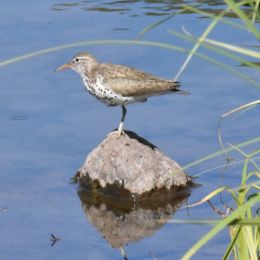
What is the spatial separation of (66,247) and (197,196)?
151cm

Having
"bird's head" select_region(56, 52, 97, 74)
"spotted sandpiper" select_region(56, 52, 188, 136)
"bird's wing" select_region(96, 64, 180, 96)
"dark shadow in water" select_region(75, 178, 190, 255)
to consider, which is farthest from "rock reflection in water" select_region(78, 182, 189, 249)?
"bird's head" select_region(56, 52, 97, 74)

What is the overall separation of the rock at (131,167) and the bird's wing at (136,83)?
522 millimetres

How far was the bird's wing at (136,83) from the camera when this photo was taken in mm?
9188

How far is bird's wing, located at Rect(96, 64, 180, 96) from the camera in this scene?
30.1 ft

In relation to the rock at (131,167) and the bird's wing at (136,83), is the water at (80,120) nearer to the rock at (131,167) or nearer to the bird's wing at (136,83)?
the rock at (131,167)

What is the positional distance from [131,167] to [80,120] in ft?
6.13

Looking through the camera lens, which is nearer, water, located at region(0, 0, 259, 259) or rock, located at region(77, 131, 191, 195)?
water, located at region(0, 0, 259, 259)

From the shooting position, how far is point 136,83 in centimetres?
926

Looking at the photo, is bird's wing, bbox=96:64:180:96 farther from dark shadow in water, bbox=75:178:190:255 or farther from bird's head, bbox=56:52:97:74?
dark shadow in water, bbox=75:178:190:255

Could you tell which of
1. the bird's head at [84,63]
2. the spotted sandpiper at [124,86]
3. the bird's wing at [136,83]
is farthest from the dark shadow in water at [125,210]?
the bird's head at [84,63]

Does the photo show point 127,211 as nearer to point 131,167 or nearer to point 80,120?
point 131,167

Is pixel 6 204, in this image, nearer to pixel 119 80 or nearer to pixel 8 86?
pixel 119 80

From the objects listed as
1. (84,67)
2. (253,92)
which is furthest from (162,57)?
(84,67)

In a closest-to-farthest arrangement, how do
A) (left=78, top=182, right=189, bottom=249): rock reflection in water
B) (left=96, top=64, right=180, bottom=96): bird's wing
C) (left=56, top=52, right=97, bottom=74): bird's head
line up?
(left=78, top=182, right=189, bottom=249): rock reflection in water, (left=96, top=64, right=180, bottom=96): bird's wing, (left=56, top=52, right=97, bottom=74): bird's head
